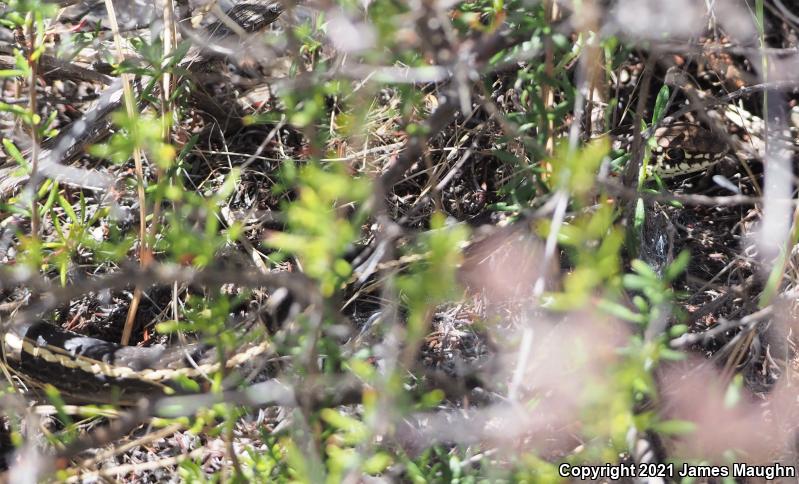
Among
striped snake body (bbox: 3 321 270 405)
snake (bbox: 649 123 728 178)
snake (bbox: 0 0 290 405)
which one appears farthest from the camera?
snake (bbox: 649 123 728 178)

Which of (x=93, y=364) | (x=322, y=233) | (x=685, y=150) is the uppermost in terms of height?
(x=322, y=233)

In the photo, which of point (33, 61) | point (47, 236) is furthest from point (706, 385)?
point (47, 236)

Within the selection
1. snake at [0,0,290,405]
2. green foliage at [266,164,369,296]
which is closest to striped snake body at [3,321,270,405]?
snake at [0,0,290,405]

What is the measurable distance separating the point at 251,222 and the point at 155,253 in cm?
37

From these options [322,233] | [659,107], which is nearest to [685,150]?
[659,107]

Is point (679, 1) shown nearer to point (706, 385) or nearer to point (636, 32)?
point (636, 32)

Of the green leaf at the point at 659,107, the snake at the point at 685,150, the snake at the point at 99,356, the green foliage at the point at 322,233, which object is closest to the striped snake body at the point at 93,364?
the snake at the point at 99,356

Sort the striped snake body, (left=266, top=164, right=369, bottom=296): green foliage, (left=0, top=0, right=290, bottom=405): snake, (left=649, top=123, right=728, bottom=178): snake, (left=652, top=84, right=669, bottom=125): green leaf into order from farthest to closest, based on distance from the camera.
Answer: (left=649, top=123, right=728, bottom=178): snake < the striped snake body < (left=0, top=0, right=290, bottom=405): snake < (left=652, top=84, right=669, bottom=125): green leaf < (left=266, top=164, right=369, bottom=296): green foliage

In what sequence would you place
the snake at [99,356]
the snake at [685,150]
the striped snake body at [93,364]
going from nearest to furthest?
the snake at [99,356]
the striped snake body at [93,364]
the snake at [685,150]

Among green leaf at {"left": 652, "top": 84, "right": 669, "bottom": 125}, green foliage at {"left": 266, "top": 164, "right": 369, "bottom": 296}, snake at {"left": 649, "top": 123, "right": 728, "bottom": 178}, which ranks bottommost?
snake at {"left": 649, "top": 123, "right": 728, "bottom": 178}

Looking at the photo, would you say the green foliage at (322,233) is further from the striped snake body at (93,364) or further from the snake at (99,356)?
the striped snake body at (93,364)

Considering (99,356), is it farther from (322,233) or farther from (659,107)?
(659,107)

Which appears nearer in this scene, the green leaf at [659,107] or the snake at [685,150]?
the green leaf at [659,107]

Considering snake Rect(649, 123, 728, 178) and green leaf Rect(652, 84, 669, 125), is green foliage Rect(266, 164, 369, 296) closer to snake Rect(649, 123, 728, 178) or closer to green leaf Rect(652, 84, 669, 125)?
green leaf Rect(652, 84, 669, 125)
